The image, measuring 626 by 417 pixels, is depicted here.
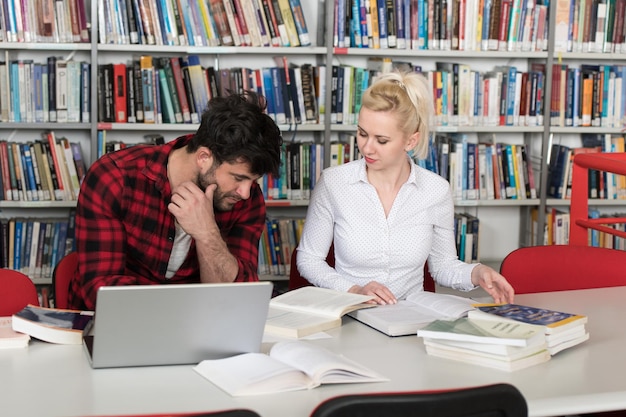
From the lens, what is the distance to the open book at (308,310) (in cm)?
197

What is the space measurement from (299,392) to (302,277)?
1130 millimetres

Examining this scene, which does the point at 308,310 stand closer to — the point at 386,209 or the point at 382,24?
the point at 386,209

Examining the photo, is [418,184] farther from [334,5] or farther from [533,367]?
[334,5]

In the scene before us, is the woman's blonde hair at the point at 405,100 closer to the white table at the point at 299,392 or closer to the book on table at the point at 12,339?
the white table at the point at 299,392

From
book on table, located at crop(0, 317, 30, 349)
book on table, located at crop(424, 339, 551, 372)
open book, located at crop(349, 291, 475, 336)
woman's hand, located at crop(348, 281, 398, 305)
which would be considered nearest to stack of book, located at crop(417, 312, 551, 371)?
book on table, located at crop(424, 339, 551, 372)

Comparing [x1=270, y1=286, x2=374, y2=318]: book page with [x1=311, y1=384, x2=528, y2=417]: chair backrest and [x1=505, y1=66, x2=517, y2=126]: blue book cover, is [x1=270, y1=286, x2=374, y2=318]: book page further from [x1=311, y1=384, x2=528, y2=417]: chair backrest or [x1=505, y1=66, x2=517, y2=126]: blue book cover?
[x1=505, y1=66, x2=517, y2=126]: blue book cover

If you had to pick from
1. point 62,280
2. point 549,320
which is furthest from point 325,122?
point 549,320

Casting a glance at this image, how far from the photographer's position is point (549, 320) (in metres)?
1.96

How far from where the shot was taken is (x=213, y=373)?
1680 mm

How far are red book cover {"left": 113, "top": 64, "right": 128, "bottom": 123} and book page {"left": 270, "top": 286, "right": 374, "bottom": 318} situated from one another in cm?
177

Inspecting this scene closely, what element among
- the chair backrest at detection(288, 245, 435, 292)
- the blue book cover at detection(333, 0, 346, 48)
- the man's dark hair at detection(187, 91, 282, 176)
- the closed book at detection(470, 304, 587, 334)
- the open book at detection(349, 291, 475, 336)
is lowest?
the chair backrest at detection(288, 245, 435, 292)

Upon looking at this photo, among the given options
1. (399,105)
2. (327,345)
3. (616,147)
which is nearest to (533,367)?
(327,345)

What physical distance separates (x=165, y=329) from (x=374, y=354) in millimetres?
456

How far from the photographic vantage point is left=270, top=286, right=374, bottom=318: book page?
6.85ft
